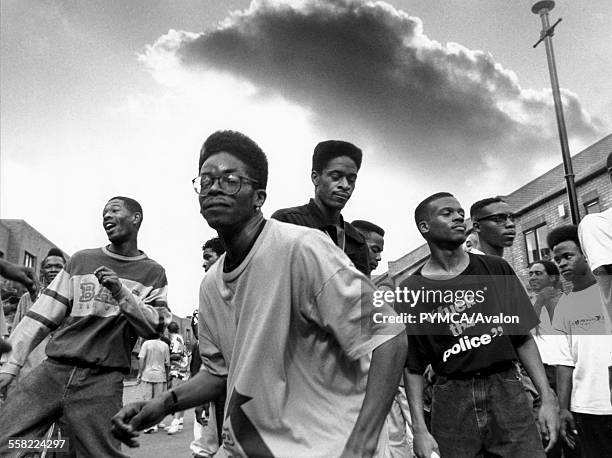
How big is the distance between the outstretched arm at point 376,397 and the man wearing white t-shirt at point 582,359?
2967 mm

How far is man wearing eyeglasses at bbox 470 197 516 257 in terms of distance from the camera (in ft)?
14.7

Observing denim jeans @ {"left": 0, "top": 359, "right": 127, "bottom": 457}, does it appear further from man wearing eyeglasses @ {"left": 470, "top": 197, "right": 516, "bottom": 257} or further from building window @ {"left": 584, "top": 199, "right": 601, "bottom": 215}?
building window @ {"left": 584, "top": 199, "right": 601, "bottom": 215}

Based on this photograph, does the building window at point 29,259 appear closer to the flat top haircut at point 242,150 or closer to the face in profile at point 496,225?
the face in profile at point 496,225

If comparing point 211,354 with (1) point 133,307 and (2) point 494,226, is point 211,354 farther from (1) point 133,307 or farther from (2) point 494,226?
(2) point 494,226

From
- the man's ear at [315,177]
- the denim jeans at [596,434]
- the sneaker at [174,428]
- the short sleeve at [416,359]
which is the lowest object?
the sneaker at [174,428]

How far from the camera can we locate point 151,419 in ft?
7.68

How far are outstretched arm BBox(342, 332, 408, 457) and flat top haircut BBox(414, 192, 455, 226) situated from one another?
81.3 inches

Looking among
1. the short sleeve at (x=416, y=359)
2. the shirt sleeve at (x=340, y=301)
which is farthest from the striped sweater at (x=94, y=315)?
the shirt sleeve at (x=340, y=301)

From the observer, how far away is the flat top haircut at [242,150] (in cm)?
229

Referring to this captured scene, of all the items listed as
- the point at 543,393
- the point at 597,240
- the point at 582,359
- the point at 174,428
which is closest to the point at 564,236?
the point at 582,359

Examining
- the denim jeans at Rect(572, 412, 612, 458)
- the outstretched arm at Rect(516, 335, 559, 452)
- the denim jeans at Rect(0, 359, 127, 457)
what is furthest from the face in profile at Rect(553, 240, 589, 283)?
the denim jeans at Rect(0, 359, 127, 457)

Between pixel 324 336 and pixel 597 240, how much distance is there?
1480mm

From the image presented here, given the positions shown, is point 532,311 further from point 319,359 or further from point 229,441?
point 229,441

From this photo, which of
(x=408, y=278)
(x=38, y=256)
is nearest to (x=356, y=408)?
(x=408, y=278)
